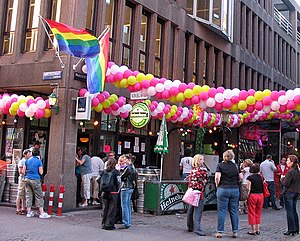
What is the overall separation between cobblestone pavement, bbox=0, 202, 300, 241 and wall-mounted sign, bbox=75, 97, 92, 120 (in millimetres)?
2831

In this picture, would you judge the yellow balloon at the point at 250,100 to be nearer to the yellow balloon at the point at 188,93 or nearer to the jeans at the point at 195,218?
the yellow balloon at the point at 188,93

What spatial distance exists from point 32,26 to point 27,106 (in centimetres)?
338

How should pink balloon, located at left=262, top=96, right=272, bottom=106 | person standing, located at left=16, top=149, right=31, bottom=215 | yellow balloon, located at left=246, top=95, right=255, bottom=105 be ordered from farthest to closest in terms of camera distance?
1. yellow balloon, located at left=246, top=95, right=255, bottom=105
2. pink balloon, located at left=262, top=96, right=272, bottom=106
3. person standing, located at left=16, top=149, right=31, bottom=215

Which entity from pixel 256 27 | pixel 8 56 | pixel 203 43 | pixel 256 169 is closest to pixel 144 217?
pixel 256 169

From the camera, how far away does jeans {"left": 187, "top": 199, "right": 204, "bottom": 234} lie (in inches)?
372

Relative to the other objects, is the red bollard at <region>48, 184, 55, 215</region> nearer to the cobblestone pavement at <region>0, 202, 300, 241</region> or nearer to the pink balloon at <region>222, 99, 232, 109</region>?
the cobblestone pavement at <region>0, 202, 300, 241</region>

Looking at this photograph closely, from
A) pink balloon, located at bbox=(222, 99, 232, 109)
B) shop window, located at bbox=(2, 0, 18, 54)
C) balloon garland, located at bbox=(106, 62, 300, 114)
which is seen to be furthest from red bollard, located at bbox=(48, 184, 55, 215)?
shop window, located at bbox=(2, 0, 18, 54)

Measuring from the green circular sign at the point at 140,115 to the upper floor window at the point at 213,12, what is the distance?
8.20 m

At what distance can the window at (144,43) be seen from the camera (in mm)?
16297

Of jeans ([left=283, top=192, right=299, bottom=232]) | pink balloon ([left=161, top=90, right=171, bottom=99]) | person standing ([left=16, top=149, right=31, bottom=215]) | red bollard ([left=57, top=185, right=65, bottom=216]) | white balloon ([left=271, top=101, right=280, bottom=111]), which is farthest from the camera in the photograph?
pink balloon ([left=161, top=90, right=171, bottom=99])

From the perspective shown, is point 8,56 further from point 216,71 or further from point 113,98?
point 216,71

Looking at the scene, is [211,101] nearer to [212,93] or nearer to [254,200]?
[212,93]

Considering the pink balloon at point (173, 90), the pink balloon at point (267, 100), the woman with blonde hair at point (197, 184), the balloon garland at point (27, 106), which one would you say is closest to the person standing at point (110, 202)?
the woman with blonde hair at point (197, 184)

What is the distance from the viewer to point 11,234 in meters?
8.70
